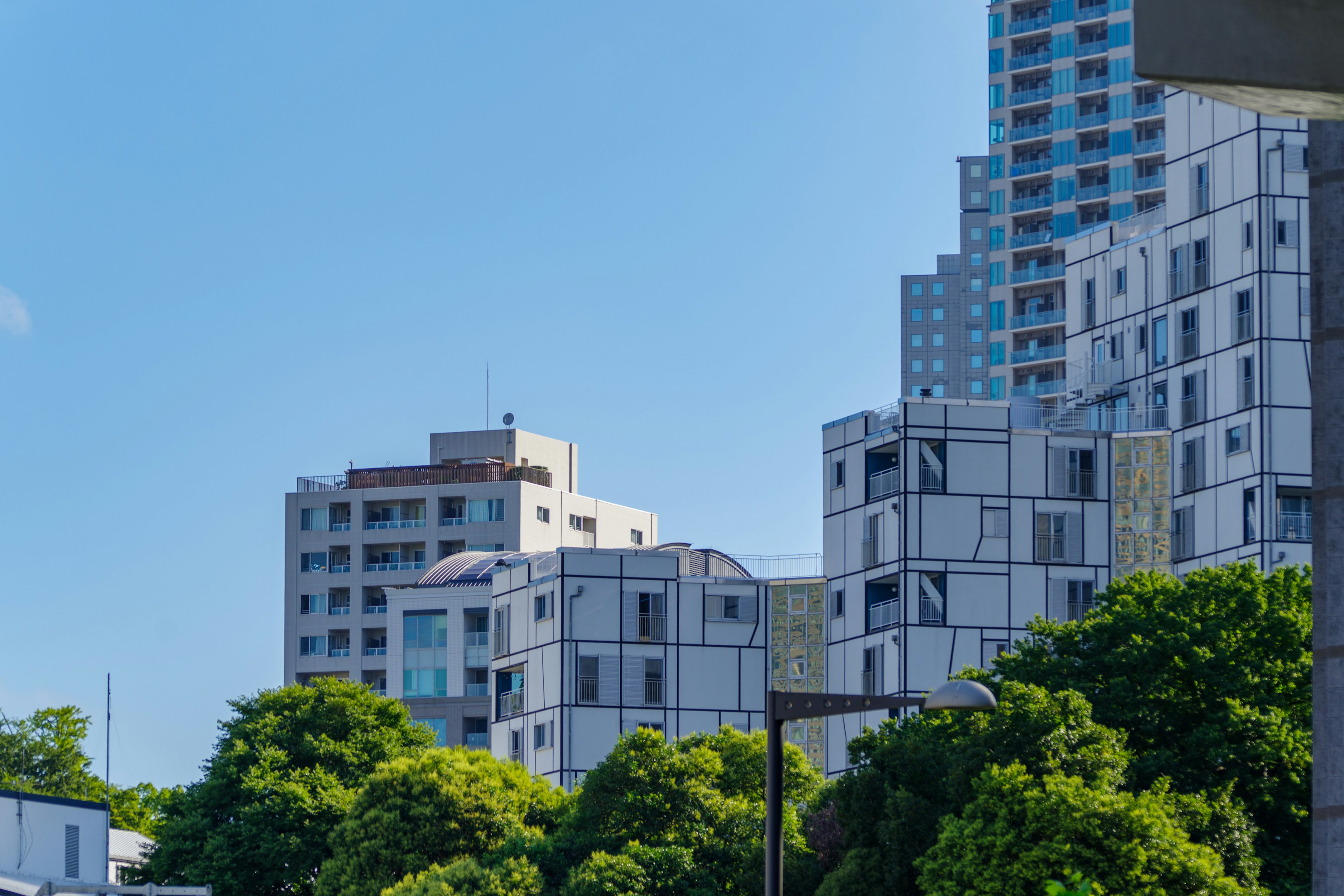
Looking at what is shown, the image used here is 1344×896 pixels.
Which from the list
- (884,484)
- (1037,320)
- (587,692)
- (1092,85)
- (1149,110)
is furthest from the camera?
(1037,320)

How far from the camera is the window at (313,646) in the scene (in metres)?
140

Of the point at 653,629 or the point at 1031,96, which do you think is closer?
the point at 653,629

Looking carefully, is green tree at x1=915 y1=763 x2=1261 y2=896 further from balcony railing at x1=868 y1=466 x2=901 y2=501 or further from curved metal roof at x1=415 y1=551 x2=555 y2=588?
curved metal roof at x1=415 y1=551 x2=555 y2=588

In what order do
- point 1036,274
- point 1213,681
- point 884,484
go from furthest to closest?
point 1036,274 → point 884,484 → point 1213,681

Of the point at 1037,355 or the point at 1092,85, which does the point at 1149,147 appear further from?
the point at 1037,355

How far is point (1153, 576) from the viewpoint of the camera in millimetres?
57156

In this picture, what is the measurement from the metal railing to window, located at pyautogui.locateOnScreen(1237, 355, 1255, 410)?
1198 centimetres

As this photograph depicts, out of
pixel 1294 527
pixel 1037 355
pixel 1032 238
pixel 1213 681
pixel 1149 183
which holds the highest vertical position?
pixel 1149 183

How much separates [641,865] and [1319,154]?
82.6 ft

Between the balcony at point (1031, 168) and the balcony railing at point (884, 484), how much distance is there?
78.6 metres

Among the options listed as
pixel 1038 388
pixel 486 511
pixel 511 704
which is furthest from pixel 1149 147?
pixel 511 704

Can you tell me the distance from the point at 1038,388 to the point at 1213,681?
9376 cm

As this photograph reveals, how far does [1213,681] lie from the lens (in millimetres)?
49406

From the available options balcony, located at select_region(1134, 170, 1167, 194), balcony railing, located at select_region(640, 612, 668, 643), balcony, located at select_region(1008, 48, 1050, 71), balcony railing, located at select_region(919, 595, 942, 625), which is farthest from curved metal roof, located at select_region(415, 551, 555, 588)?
balcony, located at select_region(1008, 48, 1050, 71)
